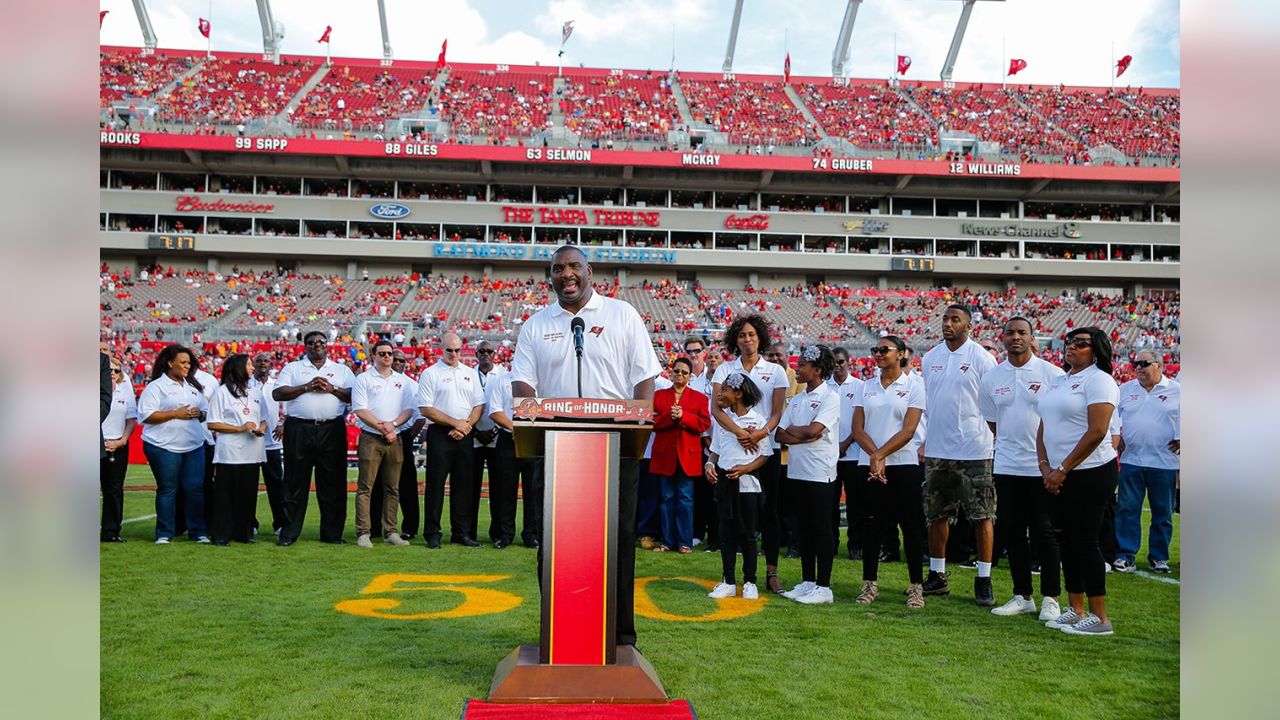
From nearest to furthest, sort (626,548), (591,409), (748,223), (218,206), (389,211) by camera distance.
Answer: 1. (591,409)
2. (626,548)
3. (218,206)
4. (389,211)
5. (748,223)

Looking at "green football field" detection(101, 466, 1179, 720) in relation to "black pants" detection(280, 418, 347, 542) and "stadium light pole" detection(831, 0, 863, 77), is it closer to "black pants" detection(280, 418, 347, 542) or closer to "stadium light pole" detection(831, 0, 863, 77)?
"black pants" detection(280, 418, 347, 542)

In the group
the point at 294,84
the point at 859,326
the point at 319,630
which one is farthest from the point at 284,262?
the point at 319,630

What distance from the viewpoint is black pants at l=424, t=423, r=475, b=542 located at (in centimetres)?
893

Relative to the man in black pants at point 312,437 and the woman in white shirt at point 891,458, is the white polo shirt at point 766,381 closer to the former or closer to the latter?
the woman in white shirt at point 891,458

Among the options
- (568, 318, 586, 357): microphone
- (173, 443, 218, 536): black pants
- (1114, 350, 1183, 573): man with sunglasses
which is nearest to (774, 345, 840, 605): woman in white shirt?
(568, 318, 586, 357): microphone

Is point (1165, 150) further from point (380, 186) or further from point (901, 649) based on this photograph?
point (901, 649)

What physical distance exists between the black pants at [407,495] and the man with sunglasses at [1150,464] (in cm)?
693

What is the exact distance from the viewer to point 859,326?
4300 cm

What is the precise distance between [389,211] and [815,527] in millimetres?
45422

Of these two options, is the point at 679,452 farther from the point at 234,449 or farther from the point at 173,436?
the point at 173,436

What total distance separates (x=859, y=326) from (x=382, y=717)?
41188mm

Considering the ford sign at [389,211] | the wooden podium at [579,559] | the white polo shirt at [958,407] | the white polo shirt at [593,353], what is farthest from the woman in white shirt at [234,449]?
the ford sign at [389,211]

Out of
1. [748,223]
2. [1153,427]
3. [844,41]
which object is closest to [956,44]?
[844,41]

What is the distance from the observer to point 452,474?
902 centimetres
